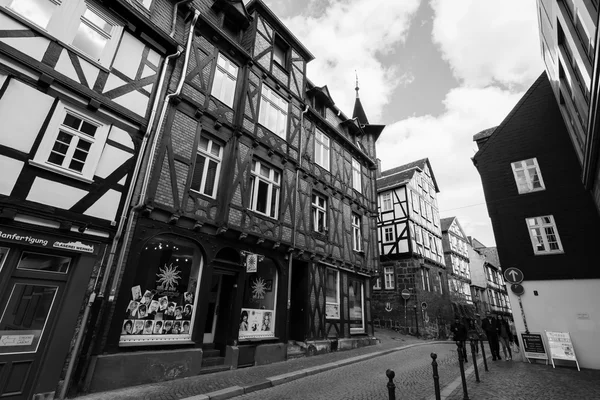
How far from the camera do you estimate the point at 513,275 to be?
1182cm

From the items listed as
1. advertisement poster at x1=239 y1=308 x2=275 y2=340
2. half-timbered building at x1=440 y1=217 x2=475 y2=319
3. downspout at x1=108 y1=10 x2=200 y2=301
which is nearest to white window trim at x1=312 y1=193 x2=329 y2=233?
advertisement poster at x1=239 y1=308 x2=275 y2=340

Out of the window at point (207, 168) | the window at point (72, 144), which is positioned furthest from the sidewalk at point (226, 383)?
the window at point (207, 168)

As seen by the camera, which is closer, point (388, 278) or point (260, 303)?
point (260, 303)

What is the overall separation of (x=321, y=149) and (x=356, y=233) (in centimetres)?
488

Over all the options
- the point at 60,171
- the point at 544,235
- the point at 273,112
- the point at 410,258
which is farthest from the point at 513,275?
the point at 60,171

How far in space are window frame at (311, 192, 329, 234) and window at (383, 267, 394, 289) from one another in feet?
41.4

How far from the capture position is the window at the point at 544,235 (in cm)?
1184

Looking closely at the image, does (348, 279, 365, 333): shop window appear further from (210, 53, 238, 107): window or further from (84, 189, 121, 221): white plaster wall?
(84, 189, 121, 221): white plaster wall

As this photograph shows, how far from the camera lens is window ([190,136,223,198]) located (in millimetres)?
8461

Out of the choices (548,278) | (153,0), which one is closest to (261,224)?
(153,0)

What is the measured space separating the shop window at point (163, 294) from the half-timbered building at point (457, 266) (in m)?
26.0

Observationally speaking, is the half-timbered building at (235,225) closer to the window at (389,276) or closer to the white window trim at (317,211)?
the white window trim at (317,211)

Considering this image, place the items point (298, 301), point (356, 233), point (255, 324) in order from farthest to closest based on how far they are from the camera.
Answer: point (356, 233) < point (298, 301) < point (255, 324)

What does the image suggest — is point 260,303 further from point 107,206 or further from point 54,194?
point 54,194
